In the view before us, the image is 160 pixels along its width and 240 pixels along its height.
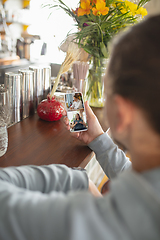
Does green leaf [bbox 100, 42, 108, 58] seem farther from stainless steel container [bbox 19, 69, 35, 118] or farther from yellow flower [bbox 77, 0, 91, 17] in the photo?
stainless steel container [bbox 19, 69, 35, 118]

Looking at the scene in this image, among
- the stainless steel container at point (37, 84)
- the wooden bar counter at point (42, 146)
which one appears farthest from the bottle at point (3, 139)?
the stainless steel container at point (37, 84)

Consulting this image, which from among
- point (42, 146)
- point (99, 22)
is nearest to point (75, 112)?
point (42, 146)

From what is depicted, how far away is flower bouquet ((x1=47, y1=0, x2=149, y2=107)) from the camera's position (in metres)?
0.97

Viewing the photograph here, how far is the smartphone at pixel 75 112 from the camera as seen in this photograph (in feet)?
2.81

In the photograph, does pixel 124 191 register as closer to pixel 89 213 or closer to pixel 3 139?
pixel 89 213

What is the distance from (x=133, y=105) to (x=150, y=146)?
0.08 meters

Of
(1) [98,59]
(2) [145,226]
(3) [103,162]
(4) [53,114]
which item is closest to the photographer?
(2) [145,226]

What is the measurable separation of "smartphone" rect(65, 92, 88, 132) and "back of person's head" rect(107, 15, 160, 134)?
511mm

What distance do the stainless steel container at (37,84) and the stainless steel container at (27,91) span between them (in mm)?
30

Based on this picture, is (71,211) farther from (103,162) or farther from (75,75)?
(75,75)

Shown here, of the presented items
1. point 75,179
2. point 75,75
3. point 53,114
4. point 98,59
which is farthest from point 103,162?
point 75,75

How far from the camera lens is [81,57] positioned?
1196 millimetres

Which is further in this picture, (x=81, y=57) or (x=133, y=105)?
(x=81, y=57)

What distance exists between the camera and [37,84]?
1.05m
